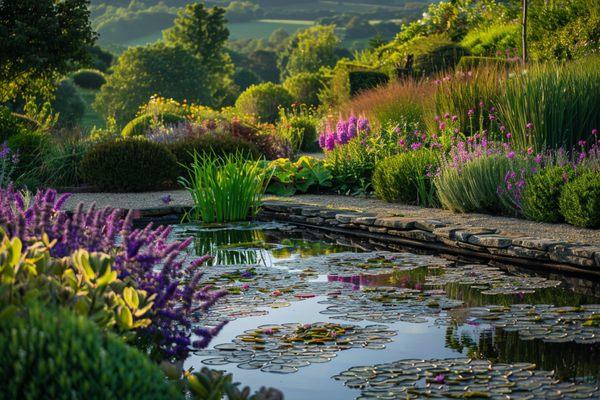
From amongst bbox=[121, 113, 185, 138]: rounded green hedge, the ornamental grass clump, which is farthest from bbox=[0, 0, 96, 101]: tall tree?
the ornamental grass clump

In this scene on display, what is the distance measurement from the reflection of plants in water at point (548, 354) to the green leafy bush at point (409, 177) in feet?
18.2

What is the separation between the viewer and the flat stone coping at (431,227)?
737cm

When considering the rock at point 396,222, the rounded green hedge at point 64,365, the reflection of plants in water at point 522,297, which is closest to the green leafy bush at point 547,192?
the rock at point 396,222

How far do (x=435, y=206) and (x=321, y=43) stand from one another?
3727 centimetres

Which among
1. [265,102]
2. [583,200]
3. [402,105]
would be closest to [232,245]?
[583,200]

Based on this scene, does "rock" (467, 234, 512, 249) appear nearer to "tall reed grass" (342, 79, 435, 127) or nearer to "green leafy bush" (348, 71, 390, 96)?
"tall reed grass" (342, 79, 435, 127)

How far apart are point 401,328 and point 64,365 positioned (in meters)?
3.15

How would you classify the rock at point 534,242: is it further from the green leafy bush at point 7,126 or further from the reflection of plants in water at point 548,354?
the green leafy bush at point 7,126

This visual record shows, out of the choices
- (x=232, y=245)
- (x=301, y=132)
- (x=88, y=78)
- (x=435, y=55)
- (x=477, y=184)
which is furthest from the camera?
(x=88, y=78)

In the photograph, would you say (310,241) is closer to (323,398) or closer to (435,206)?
(435,206)

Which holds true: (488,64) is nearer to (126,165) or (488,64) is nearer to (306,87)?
(126,165)

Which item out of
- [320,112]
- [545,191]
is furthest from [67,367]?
[320,112]

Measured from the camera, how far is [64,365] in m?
2.54

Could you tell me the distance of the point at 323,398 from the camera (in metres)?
4.21
